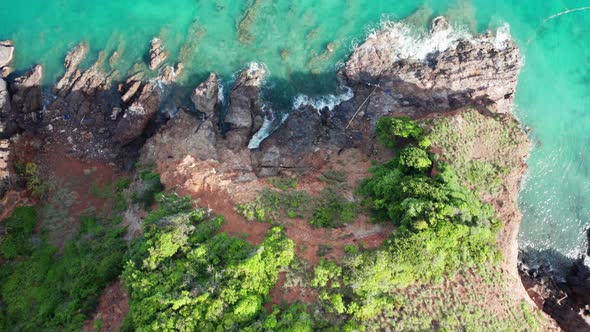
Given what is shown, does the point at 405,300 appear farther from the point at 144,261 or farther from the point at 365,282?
the point at 144,261

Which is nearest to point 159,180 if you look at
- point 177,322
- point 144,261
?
point 144,261

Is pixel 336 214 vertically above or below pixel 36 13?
below

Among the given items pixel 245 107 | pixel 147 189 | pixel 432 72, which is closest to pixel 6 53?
pixel 147 189

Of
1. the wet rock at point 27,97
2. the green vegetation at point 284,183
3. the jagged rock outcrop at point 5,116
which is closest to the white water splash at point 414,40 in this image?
the green vegetation at point 284,183

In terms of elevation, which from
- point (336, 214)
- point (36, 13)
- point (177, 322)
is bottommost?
point (177, 322)

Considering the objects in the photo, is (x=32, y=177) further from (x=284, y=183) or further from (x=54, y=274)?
(x=284, y=183)

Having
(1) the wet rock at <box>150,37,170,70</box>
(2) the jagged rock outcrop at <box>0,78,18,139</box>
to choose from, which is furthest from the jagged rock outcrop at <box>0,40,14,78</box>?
(1) the wet rock at <box>150,37,170,70</box>

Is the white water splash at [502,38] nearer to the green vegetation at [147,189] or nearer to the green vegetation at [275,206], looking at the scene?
the green vegetation at [275,206]

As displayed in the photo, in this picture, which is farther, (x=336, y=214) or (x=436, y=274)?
(x=336, y=214)
